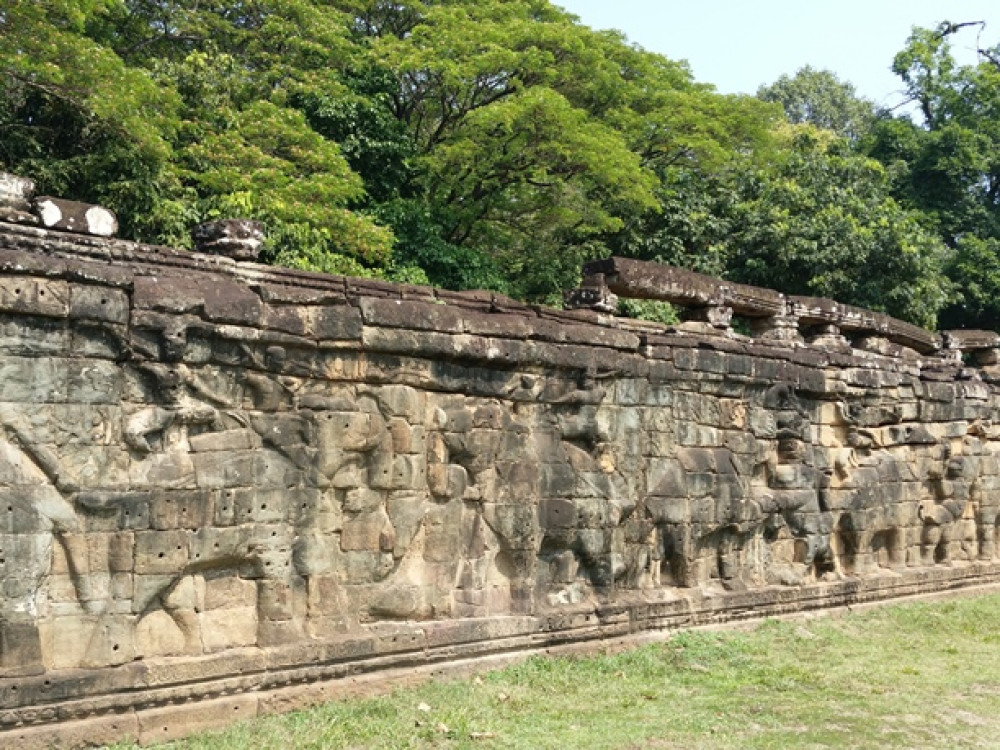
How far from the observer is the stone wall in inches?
262

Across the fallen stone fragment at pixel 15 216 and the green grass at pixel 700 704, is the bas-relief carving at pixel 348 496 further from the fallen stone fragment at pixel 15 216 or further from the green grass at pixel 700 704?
the fallen stone fragment at pixel 15 216

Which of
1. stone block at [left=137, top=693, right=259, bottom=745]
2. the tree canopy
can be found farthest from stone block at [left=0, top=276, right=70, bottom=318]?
the tree canopy

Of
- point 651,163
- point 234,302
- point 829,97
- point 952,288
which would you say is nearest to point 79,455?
point 234,302

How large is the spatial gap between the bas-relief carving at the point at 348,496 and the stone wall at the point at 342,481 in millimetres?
20

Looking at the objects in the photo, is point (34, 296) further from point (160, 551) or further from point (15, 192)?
point (15, 192)

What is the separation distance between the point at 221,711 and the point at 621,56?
21.6 m

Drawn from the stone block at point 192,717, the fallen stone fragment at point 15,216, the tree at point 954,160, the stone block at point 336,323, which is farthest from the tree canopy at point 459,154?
the stone block at point 192,717

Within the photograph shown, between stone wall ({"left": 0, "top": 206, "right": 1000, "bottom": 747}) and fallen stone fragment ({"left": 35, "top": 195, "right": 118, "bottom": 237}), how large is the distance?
226mm

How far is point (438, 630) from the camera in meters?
8.50

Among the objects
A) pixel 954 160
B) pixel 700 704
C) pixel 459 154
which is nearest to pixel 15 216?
pixel 700 704

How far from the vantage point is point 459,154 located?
68.9ft

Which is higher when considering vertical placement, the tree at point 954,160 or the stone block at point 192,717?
the tree at point 954,160

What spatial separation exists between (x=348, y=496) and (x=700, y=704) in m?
3.10

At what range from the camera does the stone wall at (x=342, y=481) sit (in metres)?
6.65
